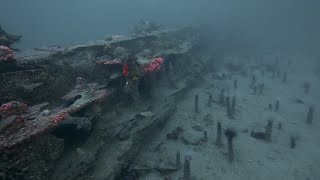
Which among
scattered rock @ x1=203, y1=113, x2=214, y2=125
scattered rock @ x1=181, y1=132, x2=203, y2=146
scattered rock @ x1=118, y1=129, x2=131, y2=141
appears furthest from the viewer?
scattered rock @ x1=203, y1=113, x2=214, y2=125

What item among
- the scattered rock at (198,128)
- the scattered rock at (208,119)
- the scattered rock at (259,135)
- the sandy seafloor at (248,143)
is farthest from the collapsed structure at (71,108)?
the scattered rock at (259,135)

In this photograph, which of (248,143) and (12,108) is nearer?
(12,108)

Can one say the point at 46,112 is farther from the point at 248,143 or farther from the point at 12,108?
the point at 248,143

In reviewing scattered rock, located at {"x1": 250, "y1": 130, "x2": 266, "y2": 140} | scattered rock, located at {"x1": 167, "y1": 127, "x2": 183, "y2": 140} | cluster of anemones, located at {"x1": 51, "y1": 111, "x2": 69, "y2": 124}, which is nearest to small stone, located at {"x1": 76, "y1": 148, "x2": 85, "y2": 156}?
cluster of anemones, located at {"x1": 51, "y1": 111, "x2": 69, "y2": 124}

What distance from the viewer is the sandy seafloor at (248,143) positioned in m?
12.2

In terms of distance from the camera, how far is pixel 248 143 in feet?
47.3

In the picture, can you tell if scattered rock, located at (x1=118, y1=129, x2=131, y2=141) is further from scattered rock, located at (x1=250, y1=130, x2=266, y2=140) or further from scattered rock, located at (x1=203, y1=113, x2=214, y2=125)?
scattered rock, located at (x1=250, y1=130, x2=266, y2=140)

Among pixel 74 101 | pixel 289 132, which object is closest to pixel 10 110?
pixel 74 101

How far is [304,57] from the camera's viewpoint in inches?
1362

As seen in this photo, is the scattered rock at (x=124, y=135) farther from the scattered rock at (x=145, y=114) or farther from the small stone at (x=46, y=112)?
the small stone at (x=46, y=112)

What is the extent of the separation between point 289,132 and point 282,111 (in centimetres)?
333

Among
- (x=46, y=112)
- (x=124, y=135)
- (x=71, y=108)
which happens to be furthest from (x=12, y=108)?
(x=124, y=135)

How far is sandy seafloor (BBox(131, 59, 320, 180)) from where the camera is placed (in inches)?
479

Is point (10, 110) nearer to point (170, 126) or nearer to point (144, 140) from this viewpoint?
point (144, 140)
